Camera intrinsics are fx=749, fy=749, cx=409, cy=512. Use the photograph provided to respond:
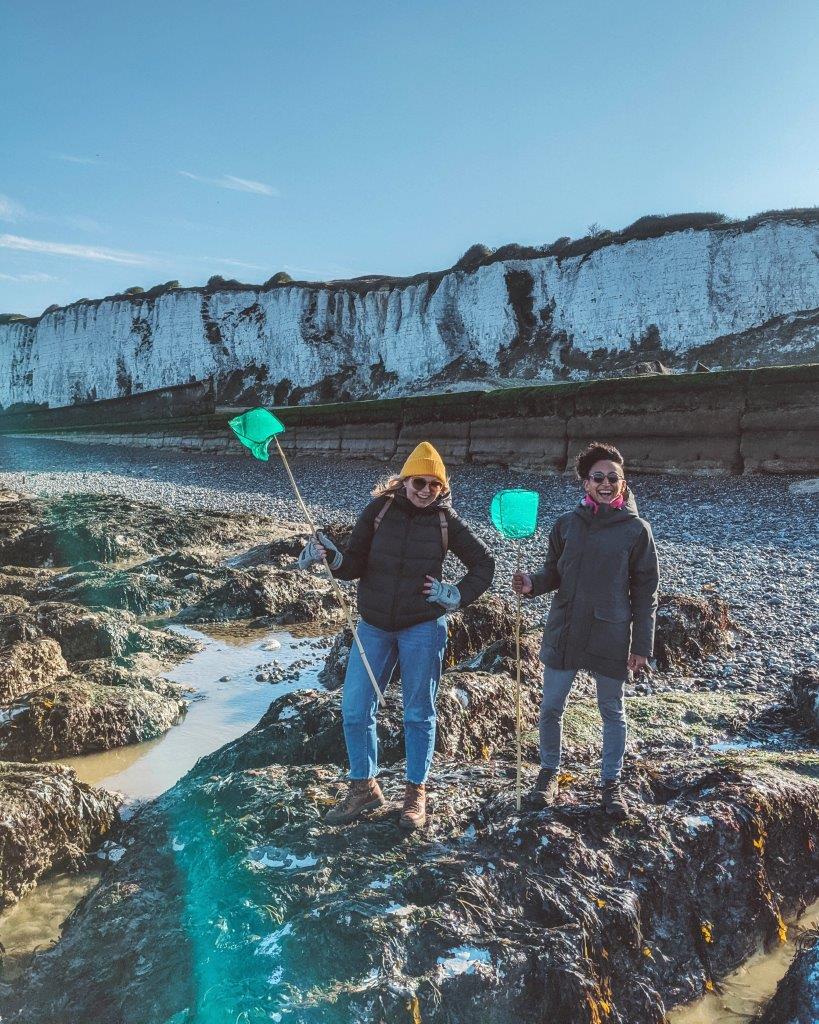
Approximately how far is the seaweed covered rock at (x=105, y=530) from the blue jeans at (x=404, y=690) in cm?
847

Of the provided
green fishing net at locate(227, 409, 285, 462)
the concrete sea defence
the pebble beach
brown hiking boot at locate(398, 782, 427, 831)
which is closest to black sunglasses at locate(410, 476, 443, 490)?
green fishing net at locate(227, 409, 285, 462)

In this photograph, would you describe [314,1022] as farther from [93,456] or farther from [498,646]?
[93,456]

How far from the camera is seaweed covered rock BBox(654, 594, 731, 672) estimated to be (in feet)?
18.9

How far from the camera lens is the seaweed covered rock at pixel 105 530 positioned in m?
10.7

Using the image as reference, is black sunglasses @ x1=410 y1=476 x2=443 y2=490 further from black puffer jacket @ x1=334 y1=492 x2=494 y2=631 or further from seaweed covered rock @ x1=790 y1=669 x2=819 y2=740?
seaweed covered rock @ x1=790 y1=669 x2=819 y2=740

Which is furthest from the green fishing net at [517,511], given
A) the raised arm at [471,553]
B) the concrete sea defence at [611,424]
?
the concrete sea defence at [611,424]

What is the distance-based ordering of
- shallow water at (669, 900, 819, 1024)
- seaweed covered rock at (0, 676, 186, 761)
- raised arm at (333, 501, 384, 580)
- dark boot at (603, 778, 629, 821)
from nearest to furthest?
1. shallow water at (669, 900, 819, 1024)
2. dark boot at (603, 778, 629, 821)
3. raised arm at (333, 501, 384, 580)
4. seaweed covered rock at (0, 676, 186, 761)

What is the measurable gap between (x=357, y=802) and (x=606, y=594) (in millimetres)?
1354

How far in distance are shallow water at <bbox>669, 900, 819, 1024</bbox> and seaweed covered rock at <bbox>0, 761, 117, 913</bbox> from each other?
8.35 ft

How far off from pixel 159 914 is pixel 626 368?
22.9m

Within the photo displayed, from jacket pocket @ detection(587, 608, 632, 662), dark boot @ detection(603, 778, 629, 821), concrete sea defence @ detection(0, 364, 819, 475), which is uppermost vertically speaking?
concrete sea defence @ detection(0, 364, 819, 475)

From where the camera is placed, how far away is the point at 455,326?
29500 millimetres

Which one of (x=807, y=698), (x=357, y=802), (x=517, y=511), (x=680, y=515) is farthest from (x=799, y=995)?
(x=680, y=515)

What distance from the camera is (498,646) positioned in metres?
5.43
